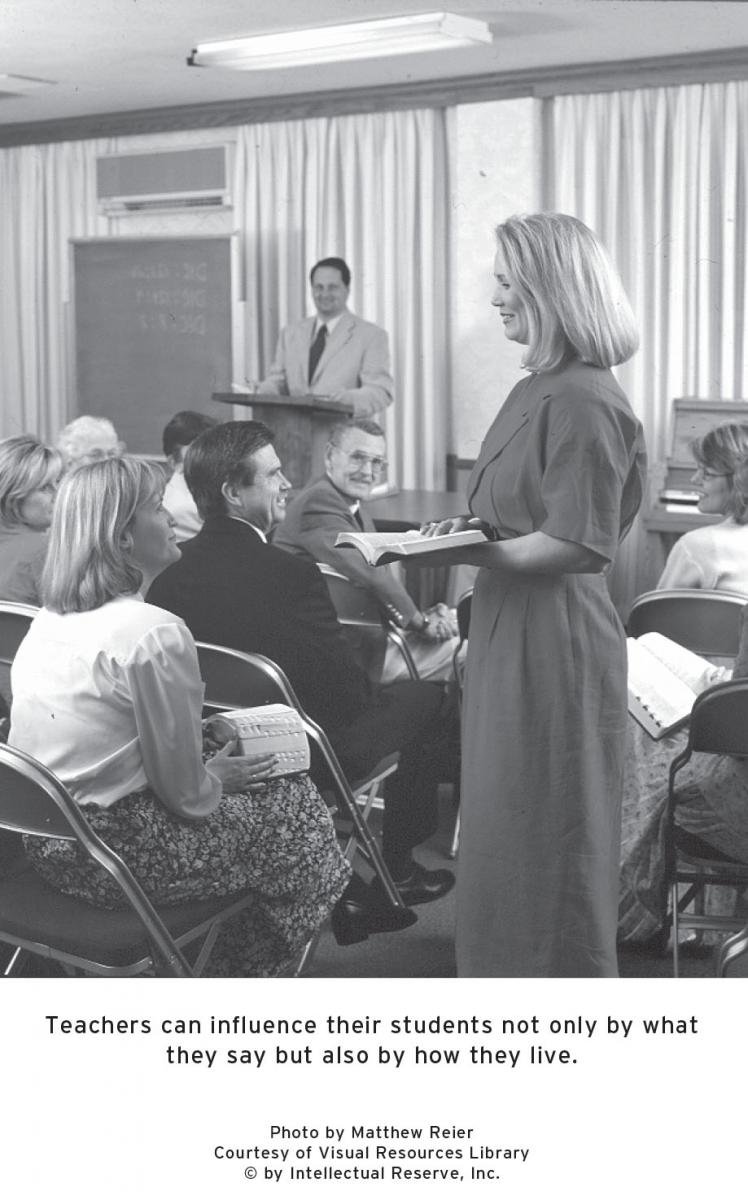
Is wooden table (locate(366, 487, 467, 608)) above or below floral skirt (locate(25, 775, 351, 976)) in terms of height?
above

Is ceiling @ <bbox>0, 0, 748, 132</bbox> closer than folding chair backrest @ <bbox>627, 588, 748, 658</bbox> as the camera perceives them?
No

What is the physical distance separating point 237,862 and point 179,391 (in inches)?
231

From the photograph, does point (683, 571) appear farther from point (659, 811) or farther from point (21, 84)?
point (21, 84)

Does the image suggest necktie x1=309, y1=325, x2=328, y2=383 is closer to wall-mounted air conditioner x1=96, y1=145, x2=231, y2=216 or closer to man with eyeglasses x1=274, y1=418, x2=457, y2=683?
wall-mounted air conditioner x1=96, y1=145, x2=231, y2=216

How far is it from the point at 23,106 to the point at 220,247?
5.84ft

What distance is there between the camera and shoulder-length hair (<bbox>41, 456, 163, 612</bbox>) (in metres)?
2.18

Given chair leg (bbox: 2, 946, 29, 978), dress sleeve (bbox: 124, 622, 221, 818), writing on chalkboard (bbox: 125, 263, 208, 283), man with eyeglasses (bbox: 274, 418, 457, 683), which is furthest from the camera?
writing on chalkboard (bbox: 125, 263, 208, 283)

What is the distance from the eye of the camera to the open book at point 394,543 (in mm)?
1862

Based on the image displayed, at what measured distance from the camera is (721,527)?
341 cm

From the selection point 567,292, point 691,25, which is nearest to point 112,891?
point 567,292

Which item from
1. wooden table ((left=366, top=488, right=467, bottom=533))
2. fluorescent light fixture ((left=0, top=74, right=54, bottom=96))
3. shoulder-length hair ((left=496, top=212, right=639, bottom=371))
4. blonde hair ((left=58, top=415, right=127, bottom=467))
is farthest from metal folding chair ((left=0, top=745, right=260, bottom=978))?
blonde hair ((left=58, top=415, right=127, bottom=467))

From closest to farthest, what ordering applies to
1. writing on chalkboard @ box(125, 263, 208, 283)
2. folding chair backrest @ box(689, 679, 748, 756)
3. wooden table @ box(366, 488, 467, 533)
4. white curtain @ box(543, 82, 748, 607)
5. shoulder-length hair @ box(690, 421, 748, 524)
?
folding chair backrest @ box(689, 679, 748, 756), shoulder-length hair @ box(690, 421, 748, 524), wooden table @ box(366, 488, 467, 533), white curtain @ box(543, 82, 748, 607), writing on chalkboard @ box(125, 263, 208, 283)

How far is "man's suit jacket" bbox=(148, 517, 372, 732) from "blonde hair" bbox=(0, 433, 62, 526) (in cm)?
63
